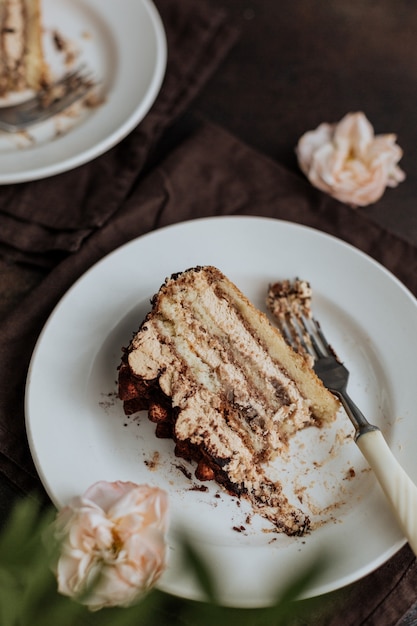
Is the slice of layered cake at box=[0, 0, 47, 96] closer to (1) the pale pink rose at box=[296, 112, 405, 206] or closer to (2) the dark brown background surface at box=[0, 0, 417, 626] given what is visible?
(2) the dark brown background surface at box=[0, 0, 417, 626]

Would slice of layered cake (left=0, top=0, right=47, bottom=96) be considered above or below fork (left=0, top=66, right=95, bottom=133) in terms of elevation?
above

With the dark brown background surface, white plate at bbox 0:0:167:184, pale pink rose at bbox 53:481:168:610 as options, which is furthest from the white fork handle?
white plate at bbox 0:0:167:184

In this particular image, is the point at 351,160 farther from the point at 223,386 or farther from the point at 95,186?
the point at 223,386

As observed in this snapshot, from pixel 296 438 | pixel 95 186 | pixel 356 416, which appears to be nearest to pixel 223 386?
pixel 296 438

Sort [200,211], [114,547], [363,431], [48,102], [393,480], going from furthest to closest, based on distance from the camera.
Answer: [48,102]
[200,211]
[363,431]
[393,480]
[114,547]

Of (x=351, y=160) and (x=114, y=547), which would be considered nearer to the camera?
(x=114, y=547)

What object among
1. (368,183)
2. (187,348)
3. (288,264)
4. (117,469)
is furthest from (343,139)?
(117,469)

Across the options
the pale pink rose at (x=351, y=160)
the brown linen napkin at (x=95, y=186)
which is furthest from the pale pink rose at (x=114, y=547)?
the pale pink rose at (x=351, y=160)
